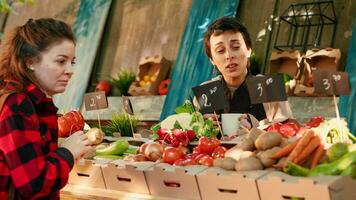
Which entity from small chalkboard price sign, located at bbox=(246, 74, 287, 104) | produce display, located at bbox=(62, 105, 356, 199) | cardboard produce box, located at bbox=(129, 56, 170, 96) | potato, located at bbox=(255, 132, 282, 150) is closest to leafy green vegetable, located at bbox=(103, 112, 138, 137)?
produce display, located at bbox=(62, 105, 356, 199)

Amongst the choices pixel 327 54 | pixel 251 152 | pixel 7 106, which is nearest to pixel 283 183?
pixel 251 152

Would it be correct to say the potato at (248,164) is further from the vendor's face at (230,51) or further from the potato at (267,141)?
the vendor's face at (230,51)

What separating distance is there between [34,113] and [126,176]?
618mm

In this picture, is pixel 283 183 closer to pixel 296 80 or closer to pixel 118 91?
pixel 296 80

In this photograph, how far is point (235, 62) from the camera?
119 inches

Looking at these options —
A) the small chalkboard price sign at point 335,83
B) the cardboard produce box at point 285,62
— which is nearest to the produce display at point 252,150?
the small chalkboard price sign at point 335,83

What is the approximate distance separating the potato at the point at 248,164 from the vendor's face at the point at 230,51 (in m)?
1.19

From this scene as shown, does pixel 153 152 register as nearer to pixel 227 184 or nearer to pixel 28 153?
pixel 227 184

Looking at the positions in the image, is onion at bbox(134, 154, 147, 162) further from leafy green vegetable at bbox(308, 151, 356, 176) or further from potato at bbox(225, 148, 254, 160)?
leafy green vegetable at bbox(308, 151, 356, 176)

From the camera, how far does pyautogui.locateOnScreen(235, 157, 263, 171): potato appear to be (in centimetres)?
189

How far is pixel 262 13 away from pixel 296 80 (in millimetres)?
1006

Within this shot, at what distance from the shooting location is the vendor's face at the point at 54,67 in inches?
70.7

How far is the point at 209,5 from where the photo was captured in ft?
18.9

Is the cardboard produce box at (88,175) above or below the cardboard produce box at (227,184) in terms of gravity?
below
